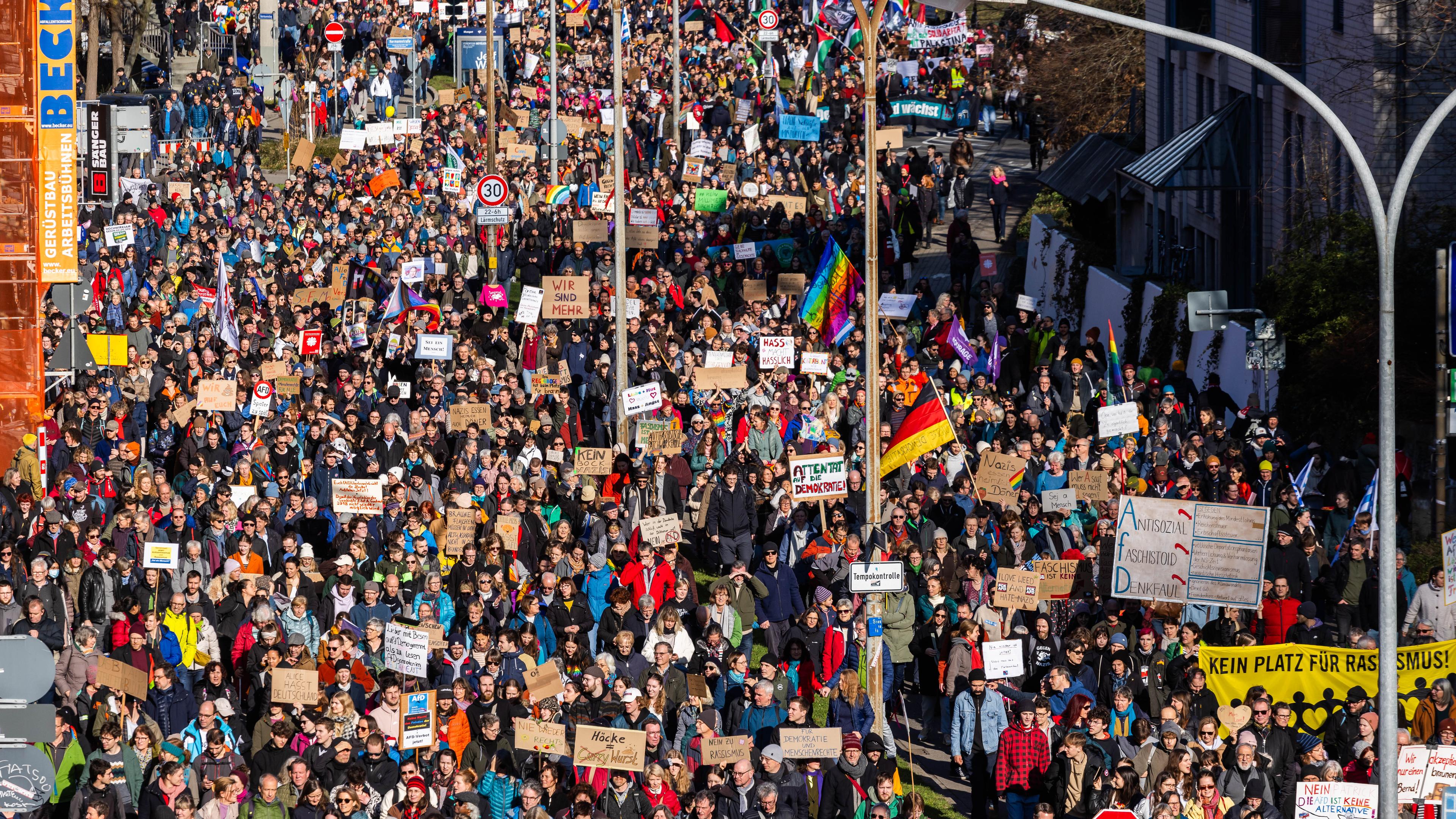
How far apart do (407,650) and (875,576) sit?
11.4 feet

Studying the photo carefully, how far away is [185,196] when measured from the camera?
36500mm

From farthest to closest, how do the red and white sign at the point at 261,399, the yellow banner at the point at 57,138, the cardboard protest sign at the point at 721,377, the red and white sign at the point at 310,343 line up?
1. the yellow banner at the point at 57,138
2. the red and white sign at the point at 310,343
3. the red and white sign at the point at 261,399
4. the cardboard protest sign at the point at 721,377

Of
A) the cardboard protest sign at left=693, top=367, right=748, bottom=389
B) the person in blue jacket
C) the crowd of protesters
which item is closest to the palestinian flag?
the crowd of protesters

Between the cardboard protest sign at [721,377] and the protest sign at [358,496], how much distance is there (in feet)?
14.9

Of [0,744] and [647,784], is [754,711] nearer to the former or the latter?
[647,784]

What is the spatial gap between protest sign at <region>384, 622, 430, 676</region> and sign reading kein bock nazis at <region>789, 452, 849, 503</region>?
455 centimetres

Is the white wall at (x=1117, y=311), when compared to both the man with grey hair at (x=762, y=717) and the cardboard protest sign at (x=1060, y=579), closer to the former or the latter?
the cardboard protest sign at (x=1060, y=579)

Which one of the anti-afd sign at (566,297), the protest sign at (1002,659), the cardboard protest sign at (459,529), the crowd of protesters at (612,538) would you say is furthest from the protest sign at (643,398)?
the protest sign at (1002,659)

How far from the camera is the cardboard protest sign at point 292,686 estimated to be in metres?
15.9

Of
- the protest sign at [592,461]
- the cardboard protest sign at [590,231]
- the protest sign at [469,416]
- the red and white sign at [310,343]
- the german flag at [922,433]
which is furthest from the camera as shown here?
the cardboard protest sign at [590,231]

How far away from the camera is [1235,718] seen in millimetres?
15414

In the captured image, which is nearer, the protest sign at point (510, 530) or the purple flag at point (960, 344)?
the protest sign at point (510, 530)

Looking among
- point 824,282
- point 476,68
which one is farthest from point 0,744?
point 476,68

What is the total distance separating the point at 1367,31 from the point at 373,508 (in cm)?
1461
